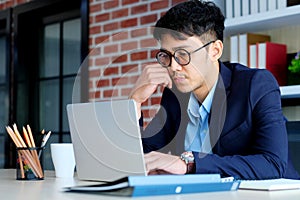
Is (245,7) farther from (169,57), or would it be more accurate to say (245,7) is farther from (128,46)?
(169,57)

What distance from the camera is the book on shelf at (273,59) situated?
2.75 metres

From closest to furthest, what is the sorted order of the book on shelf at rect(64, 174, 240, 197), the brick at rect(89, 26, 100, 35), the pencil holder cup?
the book on shelf at rect(64, 174, 240, 197)
the pencil holder cup
the brick at rect(89, 26, 100, 35)

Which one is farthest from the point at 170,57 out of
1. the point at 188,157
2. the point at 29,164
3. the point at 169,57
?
the point at 29,164

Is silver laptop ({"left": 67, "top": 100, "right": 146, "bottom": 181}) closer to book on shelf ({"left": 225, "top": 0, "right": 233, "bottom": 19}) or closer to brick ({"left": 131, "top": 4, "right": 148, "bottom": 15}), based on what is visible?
book on shelf ({"left": 225, "top": 0, "right": 233, "bottom": 19})

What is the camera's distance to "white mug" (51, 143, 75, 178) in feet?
5.77

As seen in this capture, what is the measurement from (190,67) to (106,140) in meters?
0.47

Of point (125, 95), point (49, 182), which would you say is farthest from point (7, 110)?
point (49, 182)

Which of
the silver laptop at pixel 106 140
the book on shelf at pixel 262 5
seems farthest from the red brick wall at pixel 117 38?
the silver laptop at pixel 106 140

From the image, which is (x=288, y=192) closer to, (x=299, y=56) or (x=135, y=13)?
(x=299, y=56)

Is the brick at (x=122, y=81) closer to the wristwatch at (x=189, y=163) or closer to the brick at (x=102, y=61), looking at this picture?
the brick at (x=102, y=61)

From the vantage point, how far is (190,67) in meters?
1.86

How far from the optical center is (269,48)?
9.05ft

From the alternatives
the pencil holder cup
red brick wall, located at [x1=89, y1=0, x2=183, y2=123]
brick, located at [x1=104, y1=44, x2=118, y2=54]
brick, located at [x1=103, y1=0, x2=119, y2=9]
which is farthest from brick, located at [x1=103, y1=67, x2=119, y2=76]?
the pencil holder cup

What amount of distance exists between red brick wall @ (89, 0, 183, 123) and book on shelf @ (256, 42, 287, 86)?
69 cm
